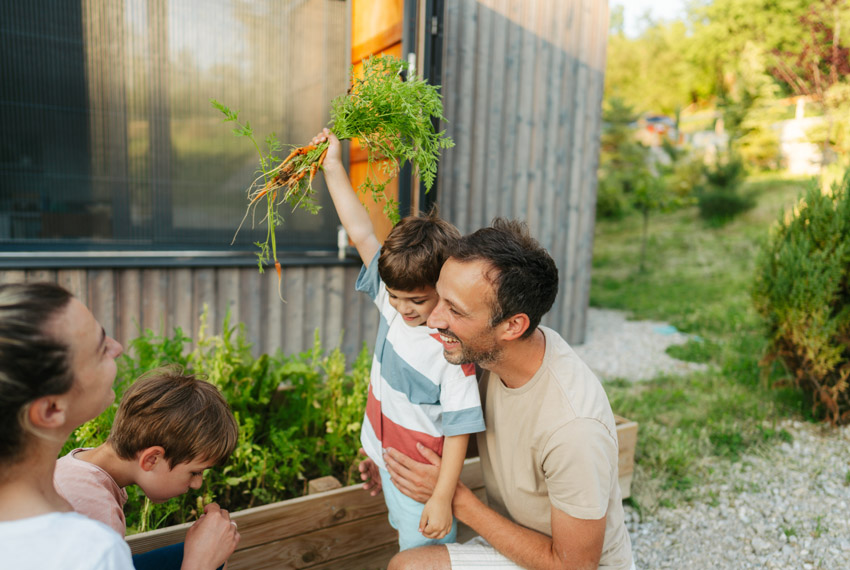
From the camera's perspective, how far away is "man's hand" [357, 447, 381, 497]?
6.82 ft

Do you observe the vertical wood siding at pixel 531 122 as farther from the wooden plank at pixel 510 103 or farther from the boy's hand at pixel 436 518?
the boy's hand at pixel 436 518

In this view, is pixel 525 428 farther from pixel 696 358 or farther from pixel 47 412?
pixel 696 358

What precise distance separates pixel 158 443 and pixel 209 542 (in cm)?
28

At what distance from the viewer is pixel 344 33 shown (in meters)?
4.21

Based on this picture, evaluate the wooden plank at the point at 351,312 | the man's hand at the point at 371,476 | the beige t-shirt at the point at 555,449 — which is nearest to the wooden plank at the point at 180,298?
the wooden plank at the point at 351,312

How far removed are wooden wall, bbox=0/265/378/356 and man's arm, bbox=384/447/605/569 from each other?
2318mm

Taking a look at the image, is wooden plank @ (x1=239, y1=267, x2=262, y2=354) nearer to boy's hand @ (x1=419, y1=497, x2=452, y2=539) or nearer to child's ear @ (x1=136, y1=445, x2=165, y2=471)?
child's ear @ (x1=136, y1=445, x2=165, y2=471)

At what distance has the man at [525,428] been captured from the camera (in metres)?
1.49

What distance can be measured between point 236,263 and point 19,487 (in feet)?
10.3

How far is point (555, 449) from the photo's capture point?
4.94ft

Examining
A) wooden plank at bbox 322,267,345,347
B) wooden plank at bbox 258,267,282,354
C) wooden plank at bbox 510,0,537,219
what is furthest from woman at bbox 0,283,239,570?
wooden plank at bbox 510,0,537,219

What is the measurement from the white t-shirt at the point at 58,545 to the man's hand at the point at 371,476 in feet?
3.73

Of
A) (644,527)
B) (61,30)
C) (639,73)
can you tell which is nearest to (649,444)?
(644,527)

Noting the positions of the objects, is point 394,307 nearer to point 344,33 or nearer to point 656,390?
point 344,33
